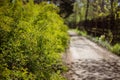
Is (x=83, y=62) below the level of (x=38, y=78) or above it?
below

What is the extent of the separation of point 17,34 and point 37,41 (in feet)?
2.94

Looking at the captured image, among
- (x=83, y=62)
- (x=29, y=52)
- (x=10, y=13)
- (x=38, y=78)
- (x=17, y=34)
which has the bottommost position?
(x=83, y=62)

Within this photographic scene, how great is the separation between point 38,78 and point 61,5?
46.9 metres

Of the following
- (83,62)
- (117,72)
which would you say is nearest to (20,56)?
(117,72)

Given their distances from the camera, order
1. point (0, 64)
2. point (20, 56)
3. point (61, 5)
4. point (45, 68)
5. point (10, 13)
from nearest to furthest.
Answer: point (0, 64)
point (20, 56)
point (10, 13)
point (45, 68)
point (61, 5)

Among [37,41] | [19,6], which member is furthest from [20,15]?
[37,41]

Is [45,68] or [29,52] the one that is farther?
[45,68]

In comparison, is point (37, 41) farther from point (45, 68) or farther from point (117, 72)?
point (117, 72)

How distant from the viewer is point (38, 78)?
6535 mm

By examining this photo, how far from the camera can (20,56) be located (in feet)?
19.7

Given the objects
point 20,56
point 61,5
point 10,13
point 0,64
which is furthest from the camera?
point 61,5

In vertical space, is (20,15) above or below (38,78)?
above

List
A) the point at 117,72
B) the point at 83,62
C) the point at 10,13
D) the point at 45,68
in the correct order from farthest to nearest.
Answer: the point at 83,62
the point at 117,72
the point at 45,68
the point at 10,13

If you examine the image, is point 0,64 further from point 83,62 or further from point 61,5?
point 61,5
